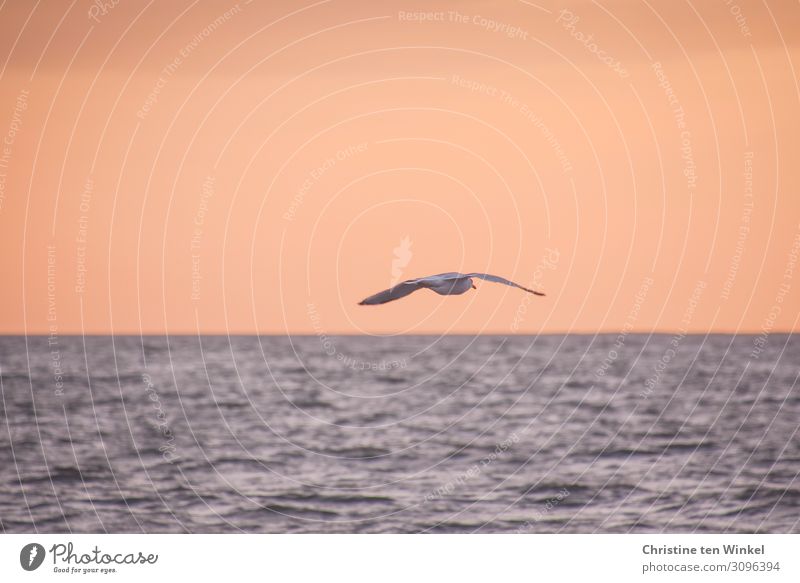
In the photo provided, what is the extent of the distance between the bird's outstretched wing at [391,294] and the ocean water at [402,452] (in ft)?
35.0

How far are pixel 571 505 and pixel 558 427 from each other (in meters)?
13.8

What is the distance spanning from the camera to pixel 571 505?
23.6 m

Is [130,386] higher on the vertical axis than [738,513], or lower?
higher

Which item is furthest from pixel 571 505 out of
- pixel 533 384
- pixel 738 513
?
pixel 533 384

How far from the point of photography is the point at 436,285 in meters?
11.8

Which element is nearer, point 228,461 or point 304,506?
point 304,506

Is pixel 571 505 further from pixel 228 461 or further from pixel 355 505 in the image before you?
pixel 228 461
